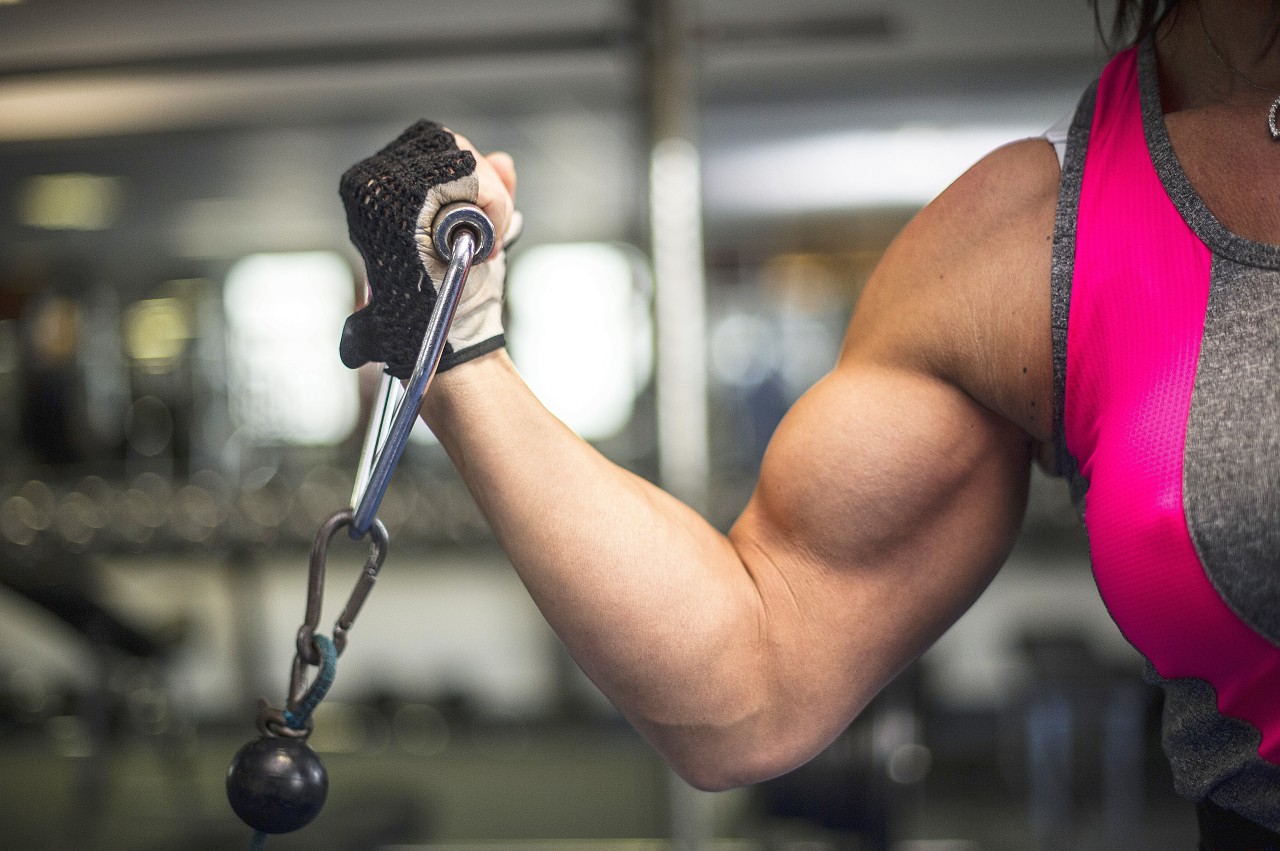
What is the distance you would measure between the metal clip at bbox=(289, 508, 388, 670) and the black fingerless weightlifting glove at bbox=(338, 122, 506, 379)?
0.32ft

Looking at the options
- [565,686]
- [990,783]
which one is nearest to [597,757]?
[565,686]

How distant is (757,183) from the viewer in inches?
176

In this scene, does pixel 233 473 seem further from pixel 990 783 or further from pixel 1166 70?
pixel 1166 70

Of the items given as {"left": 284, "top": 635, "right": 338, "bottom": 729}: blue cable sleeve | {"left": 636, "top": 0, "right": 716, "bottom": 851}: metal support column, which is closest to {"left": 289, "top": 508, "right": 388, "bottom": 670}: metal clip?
{"left": 284, "top": 635, "right": 338, "bottom": 729}: blue cable sleeve

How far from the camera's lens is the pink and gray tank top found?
0.52 m

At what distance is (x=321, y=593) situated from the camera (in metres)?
0.52

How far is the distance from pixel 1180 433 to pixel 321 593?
0.44m

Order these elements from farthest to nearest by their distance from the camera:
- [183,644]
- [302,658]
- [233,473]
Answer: [233,473], [183,644], [302,658]

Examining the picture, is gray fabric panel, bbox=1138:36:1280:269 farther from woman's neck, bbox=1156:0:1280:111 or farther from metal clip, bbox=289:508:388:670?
metal clip, bbox=289:508:388:670

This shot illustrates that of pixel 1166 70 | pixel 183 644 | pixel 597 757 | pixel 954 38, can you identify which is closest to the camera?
pixel 1166 70

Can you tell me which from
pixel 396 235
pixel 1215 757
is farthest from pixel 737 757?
pixel 396 235

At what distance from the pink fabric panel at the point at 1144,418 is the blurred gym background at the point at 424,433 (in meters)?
1.77

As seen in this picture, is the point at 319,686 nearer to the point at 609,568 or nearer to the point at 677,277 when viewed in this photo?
the point at 609,568

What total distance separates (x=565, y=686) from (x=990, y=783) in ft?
5.51
